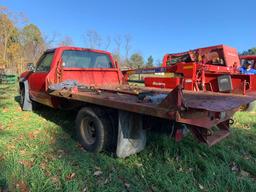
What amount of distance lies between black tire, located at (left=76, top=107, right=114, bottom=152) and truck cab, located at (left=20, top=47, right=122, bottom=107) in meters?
1.41

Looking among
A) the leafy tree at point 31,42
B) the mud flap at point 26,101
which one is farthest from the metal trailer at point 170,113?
the leafy tree at point 31,42

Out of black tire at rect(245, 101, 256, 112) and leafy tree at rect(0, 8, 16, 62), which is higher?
leafy tree at rect(0, 8, 16, 62)

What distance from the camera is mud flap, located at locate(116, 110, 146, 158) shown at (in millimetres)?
3029

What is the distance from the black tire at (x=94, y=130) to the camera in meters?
3.33

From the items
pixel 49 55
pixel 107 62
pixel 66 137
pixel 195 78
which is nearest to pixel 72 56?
pixel 49 55

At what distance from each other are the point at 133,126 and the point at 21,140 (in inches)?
89.9

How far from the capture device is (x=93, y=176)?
9.70 ft

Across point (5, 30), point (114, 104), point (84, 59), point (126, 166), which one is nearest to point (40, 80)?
point (84, 59)

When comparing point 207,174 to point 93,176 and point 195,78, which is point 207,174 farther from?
point 195,78

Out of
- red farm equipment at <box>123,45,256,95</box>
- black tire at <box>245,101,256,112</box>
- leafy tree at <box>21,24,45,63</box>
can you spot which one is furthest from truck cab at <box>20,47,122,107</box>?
leafy tree at <box>21,24,45,63</box>

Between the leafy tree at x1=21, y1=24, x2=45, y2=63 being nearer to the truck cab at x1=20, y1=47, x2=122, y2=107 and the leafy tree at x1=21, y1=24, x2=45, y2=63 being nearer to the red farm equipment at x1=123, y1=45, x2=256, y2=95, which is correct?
the truck cab at x1=20, y1=47, x2=122, y2=107

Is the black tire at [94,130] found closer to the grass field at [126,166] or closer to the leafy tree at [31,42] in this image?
the grass field at [126,166]

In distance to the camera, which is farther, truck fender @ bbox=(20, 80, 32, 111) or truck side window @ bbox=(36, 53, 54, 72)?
truck fender @ bbox=(20, 80, 32, 111)

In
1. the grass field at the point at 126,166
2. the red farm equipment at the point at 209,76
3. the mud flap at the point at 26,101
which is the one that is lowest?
the grass field at the point at 126,166
